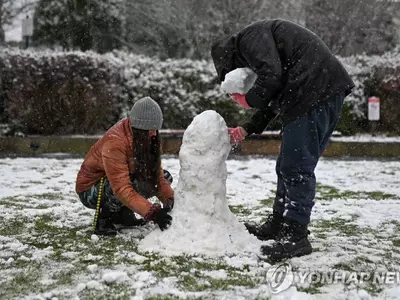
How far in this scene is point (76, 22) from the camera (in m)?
16.1

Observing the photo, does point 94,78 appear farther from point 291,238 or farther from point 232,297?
point 232,297

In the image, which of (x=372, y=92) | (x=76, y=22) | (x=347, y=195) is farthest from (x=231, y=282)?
(x=76, y=22)

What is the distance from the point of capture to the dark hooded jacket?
9.73 ft

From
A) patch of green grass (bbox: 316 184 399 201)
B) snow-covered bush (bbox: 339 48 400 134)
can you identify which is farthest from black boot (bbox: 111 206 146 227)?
snow-covered bush (bbox: 339 48 400 134)

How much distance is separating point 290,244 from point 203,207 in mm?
523

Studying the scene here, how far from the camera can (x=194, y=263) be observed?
282 centimetres

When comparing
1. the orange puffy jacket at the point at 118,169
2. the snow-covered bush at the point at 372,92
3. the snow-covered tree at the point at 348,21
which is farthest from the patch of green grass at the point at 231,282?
the snow-covered tree at the point at 348,21

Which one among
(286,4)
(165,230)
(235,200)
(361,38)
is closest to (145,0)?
(286,4)

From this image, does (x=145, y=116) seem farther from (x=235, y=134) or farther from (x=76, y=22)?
(x=76, y=22)

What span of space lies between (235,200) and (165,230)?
182cm

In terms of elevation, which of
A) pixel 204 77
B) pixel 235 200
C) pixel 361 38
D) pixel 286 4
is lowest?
pixel 235 200

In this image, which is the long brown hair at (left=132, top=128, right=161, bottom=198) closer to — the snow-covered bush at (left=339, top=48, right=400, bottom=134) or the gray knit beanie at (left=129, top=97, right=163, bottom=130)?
the gray knit beanie at (left=129, top=97, right=163, bottom=130)

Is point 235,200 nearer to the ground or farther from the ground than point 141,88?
nearer to the ground

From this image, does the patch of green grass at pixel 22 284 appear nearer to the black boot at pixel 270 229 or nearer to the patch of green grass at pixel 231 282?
the patch of green grass at pixel 231 282
